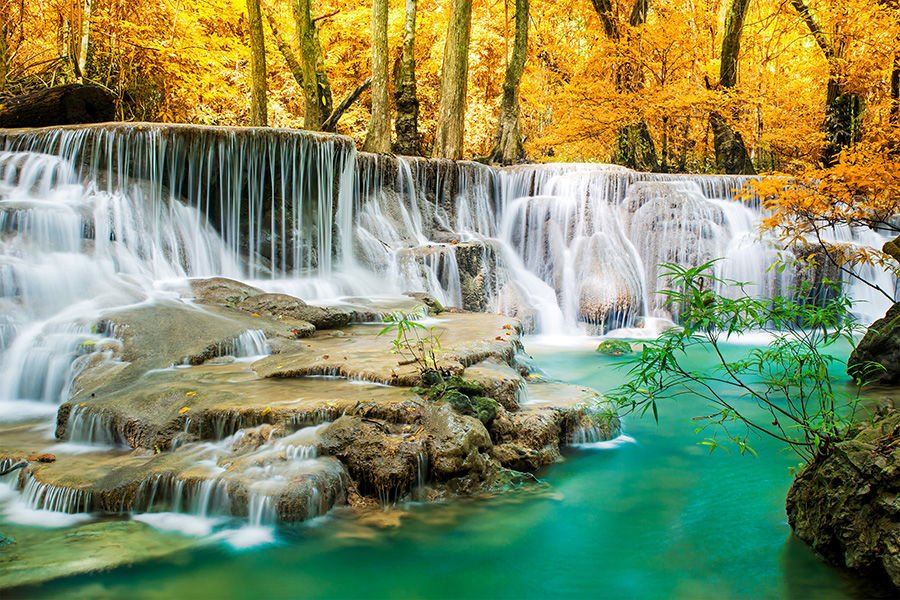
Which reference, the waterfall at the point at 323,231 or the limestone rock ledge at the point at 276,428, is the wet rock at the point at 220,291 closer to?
the waterfall at the point at 323,231

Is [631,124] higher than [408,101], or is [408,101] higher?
[631,124]

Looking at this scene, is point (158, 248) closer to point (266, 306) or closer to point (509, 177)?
point (266, 306)

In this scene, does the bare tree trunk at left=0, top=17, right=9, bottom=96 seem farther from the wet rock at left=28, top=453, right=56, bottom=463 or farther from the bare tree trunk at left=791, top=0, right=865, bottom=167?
the bare tree trunk at left=791, top=0, right=865, bottom=167

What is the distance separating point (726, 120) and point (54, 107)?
1534cm

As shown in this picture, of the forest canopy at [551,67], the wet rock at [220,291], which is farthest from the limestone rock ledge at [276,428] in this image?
the forest canopy at [551,67]

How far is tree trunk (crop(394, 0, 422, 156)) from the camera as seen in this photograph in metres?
15.9

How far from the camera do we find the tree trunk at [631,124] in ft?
63.9

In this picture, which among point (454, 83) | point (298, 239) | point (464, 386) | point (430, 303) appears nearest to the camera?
point (464, 386)

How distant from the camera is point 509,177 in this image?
15312mm

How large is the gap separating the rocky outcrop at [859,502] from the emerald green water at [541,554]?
17cm

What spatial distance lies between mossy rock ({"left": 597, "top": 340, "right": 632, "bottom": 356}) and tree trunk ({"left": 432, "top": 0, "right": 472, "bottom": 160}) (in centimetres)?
695

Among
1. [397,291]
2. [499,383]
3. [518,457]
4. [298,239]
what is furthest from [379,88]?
[518,457]

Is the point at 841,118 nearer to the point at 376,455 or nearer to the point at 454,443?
the point at 454,443

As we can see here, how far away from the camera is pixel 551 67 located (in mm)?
23750
